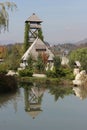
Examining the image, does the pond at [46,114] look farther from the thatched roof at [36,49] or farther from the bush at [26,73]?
the thatched roof at [36,49]

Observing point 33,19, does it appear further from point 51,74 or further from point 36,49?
point 51,74

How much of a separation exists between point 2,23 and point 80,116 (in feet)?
33.7

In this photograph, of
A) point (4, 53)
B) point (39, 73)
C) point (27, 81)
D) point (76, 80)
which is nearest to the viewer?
point (76, 80)

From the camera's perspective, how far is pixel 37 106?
21.7 m

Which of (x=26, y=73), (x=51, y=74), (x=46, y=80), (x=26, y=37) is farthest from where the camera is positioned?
(x=26, y=37)

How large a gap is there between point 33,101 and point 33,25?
3560cm

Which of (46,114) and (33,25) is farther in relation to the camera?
(33,25)

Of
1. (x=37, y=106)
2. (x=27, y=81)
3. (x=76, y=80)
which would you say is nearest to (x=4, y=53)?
(x=27, y=81)

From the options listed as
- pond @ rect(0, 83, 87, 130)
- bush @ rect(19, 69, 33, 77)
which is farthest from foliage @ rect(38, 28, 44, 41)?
pond @ rect(0, 83, 87, 130)

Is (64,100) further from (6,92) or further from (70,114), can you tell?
(70,114)

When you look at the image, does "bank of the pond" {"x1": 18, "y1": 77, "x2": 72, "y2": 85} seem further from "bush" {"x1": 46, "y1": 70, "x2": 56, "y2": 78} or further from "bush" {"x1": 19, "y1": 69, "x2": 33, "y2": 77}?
"bush" {"x1": 19, "y1": 69, "x2": 33, "y2": 77}

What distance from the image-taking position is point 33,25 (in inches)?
2340

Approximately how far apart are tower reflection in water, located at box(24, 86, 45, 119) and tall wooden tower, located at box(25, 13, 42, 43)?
27627 millimetres

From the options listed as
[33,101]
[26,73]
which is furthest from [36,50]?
[33,101]
